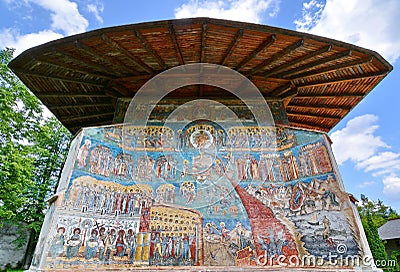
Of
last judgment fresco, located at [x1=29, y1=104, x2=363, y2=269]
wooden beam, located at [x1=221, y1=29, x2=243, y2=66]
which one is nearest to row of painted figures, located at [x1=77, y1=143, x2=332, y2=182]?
last judgment fresco, located at [x1=29, y1=104, x2=363, y2=269]

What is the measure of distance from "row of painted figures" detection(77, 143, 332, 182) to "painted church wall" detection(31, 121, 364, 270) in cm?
3

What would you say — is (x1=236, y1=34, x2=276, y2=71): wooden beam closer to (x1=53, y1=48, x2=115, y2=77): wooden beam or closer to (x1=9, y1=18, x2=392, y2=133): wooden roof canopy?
(x1=9, y1=18, x2=392, y2=133): wooden roof canopy

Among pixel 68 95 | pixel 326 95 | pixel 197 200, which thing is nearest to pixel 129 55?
pixel 68 95

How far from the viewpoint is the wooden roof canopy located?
6.02m

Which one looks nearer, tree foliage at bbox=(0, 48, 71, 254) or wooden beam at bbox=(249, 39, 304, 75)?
wooden beam at bbox=(249, 39, 304, 75)

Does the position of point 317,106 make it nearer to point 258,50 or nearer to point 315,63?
point 315,63

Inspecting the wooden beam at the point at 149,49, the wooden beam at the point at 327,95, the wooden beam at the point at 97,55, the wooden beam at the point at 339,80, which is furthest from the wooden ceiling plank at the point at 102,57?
the wooden beam at the point at 327,95

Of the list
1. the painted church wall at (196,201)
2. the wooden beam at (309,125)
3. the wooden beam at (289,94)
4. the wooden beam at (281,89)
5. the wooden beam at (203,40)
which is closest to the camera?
the wooden beam at (203,40)

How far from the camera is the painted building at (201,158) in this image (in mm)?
5926

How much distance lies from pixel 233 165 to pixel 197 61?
10.2 ft

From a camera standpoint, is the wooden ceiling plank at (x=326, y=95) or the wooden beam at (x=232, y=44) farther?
the wooden ceiling plank at (x=326, y=95)

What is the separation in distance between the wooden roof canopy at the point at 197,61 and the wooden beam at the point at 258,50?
22mm

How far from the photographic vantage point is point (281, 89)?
27.3ft

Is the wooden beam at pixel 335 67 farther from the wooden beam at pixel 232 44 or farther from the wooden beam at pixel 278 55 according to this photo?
the wooden beam at pixel 232 44
